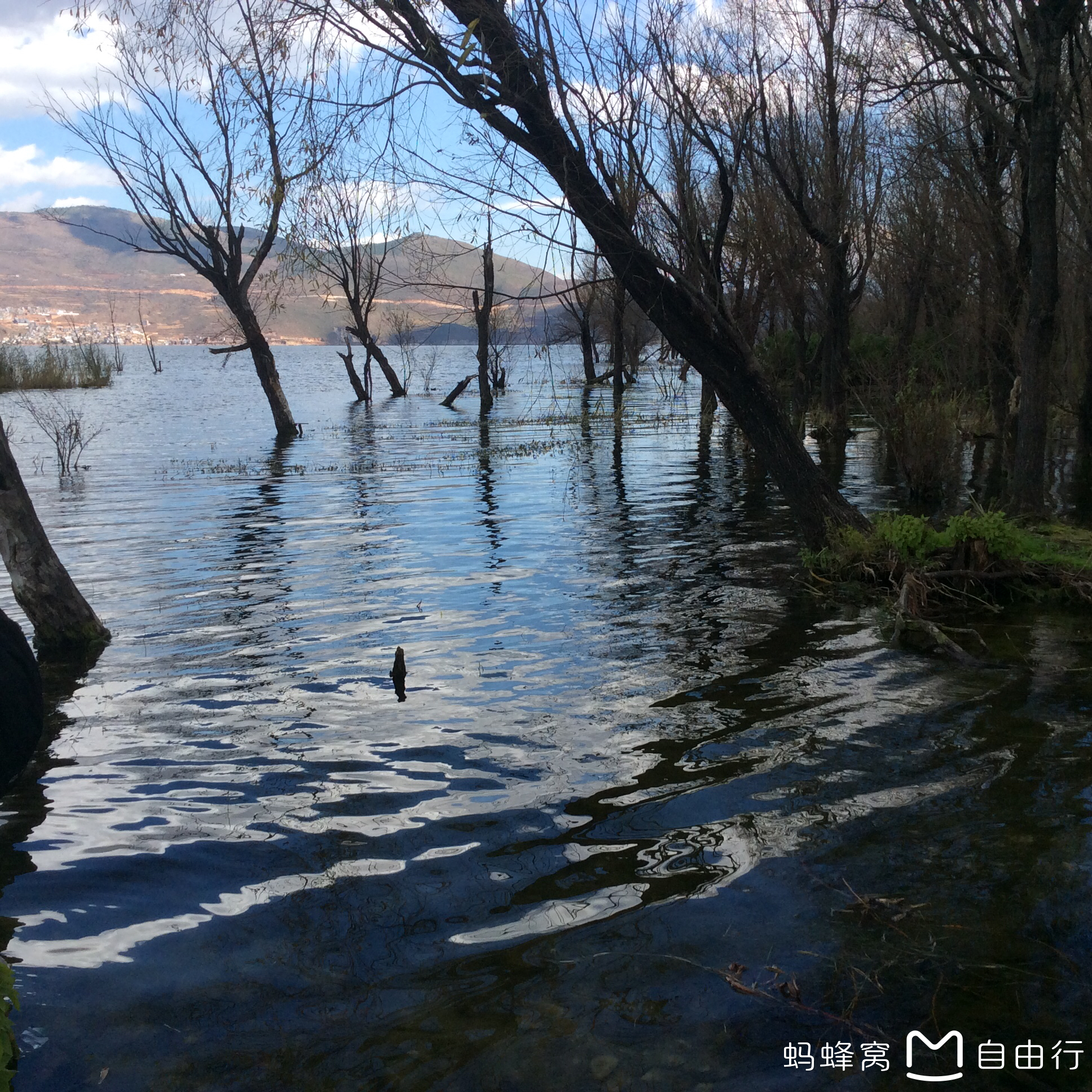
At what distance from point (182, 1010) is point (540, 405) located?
32944 millimetres

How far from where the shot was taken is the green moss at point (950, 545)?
8.07 meters

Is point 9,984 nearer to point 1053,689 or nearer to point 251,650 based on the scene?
point 251,650

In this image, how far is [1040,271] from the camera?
8750 millimetres

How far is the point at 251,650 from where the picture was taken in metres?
7.21

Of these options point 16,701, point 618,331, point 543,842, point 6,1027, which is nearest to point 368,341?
point 618,331

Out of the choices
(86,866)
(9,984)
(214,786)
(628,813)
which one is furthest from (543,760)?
(9,984)

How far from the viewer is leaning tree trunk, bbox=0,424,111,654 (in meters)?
6.99

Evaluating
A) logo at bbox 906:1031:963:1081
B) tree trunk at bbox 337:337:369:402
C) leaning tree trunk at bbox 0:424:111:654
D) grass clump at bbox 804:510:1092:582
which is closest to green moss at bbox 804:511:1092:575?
grass clump at bbox 804:510:1092:582

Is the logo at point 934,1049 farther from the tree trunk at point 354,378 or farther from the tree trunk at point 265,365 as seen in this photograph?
the tree trunk at point 354,378

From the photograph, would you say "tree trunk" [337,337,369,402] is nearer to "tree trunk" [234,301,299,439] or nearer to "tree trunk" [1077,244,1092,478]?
"tree trunk" [234,301,299,439]

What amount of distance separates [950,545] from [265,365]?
20035 mm

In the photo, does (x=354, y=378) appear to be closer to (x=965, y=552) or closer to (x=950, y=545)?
(x=950, y=545)

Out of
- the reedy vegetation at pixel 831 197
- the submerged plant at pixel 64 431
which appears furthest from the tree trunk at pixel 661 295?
the submerged plant at pixel 64 431

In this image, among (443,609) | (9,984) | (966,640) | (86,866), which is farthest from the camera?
(443,609)
